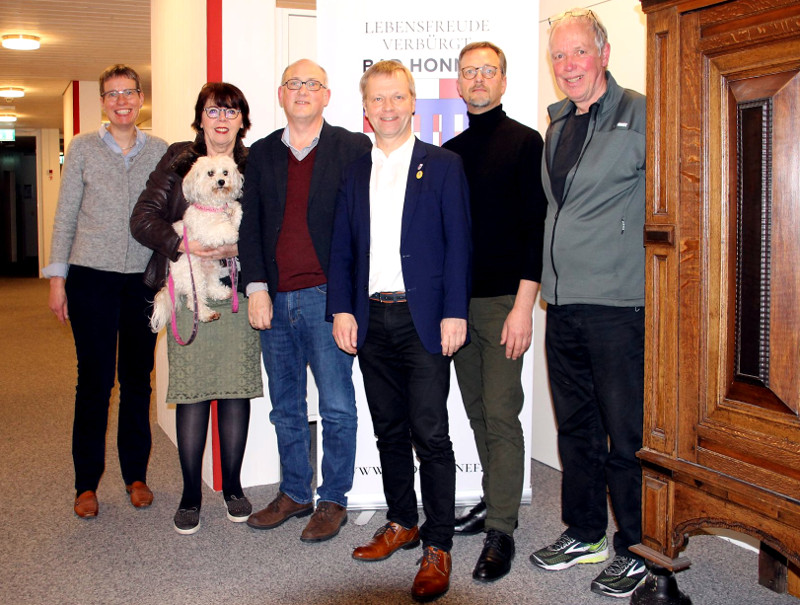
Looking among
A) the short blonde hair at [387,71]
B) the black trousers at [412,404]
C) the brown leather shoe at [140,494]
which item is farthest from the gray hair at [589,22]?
the brown leather shoe at [140,494]

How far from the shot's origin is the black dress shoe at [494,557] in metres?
2.70

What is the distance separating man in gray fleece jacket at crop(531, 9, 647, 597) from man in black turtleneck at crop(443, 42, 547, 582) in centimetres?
8

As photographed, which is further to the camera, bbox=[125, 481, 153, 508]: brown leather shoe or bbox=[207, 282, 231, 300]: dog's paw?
bbox=[125, 481, 153, 508]: brown leather shoe

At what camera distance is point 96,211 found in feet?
10.7

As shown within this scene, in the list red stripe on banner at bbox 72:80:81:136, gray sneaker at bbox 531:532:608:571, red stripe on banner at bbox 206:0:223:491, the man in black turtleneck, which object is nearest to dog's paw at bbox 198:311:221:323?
red stripe on banner at bbox 206:0:223:491

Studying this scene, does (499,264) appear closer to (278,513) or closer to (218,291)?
(218,291)

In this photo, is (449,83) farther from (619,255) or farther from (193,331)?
(193,331)

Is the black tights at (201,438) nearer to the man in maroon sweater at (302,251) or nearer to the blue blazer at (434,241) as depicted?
the man in maroon sweater at (302,251)

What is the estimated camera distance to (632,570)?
258 cm

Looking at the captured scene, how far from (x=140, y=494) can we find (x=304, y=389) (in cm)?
98

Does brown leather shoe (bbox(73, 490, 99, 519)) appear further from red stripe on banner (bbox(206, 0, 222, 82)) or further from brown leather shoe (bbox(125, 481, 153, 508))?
red stripe on banner (bbox(206, 0, 222, 82))

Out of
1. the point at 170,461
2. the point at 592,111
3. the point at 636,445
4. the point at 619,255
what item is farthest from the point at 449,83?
the point at 170,461

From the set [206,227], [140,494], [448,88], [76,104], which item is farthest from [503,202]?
[76,104]

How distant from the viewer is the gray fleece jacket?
241cm
